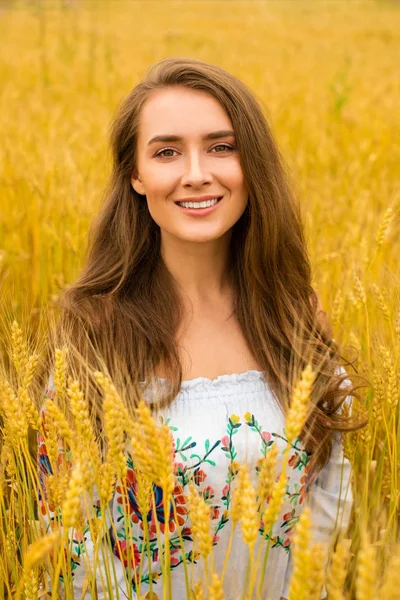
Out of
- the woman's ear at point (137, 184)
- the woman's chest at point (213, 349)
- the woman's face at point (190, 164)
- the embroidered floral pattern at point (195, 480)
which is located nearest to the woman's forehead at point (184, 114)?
the woman's face at point (190, 164)

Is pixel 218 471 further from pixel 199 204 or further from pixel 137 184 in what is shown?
pixel 137 184

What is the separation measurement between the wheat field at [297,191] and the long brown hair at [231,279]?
0.09m

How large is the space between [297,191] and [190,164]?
715mm

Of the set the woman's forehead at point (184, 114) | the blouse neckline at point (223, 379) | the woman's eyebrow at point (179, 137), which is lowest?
the blouse neckline at point (223, 379)

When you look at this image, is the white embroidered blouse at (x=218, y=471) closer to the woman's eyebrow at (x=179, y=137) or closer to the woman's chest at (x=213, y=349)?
the woman's chest at (x=213, y=349)

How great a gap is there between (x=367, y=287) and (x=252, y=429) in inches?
19.2

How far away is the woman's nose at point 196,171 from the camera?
1.23 m

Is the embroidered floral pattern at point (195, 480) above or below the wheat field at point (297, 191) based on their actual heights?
below

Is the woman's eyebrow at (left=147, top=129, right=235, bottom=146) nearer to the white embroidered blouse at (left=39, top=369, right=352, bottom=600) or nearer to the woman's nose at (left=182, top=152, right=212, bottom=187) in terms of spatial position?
the woman's nose at (left=182, top=152, right=212, bottom=187)

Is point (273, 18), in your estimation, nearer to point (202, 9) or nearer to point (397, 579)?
point (202, 9)

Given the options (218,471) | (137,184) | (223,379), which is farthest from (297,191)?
(218,471)

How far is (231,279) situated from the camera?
59.3 inches

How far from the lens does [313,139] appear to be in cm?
344

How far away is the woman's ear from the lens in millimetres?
1408
